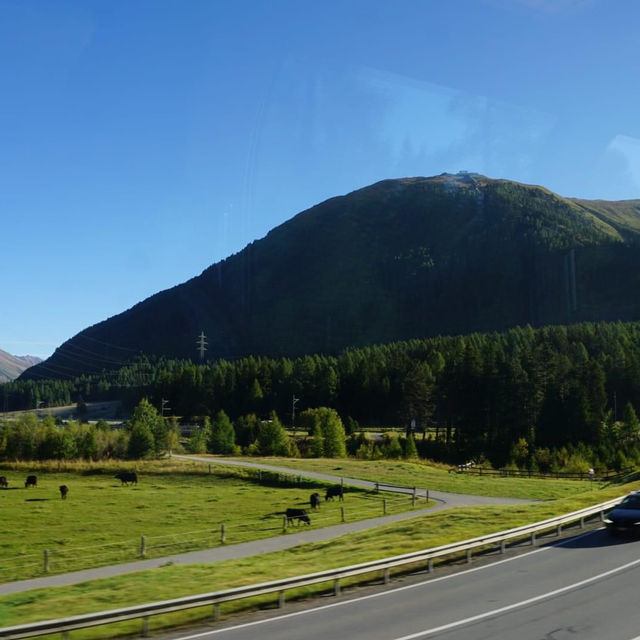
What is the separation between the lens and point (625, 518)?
70.9 feet

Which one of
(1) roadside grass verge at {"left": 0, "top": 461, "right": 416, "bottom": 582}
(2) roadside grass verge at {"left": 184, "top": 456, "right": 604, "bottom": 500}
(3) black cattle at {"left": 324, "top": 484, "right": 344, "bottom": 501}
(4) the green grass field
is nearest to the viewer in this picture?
(4) the green grass field

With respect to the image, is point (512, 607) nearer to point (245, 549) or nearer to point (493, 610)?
point (493, 610)

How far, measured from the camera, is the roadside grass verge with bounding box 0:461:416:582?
31.1 metres

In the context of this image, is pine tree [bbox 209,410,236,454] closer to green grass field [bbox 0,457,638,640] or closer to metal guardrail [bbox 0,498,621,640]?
green grass field [bbox 0,457,638,640]

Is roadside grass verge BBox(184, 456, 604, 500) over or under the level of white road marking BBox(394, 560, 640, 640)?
under

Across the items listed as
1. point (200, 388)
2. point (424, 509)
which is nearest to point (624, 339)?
point (200, 388)

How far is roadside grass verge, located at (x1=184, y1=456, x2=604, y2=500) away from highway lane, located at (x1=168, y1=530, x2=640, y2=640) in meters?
28.1

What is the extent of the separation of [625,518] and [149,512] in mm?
33208

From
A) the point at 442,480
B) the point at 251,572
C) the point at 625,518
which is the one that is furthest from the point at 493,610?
the point at 442,480

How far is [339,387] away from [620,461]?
7969cm

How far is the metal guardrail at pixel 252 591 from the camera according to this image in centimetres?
1244

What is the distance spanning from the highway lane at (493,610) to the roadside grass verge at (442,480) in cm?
2814

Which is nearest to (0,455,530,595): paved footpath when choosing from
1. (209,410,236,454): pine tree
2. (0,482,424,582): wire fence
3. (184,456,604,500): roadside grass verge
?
(0,482,424,582): wire fence

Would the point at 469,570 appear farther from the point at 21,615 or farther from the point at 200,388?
the point at 200,388
